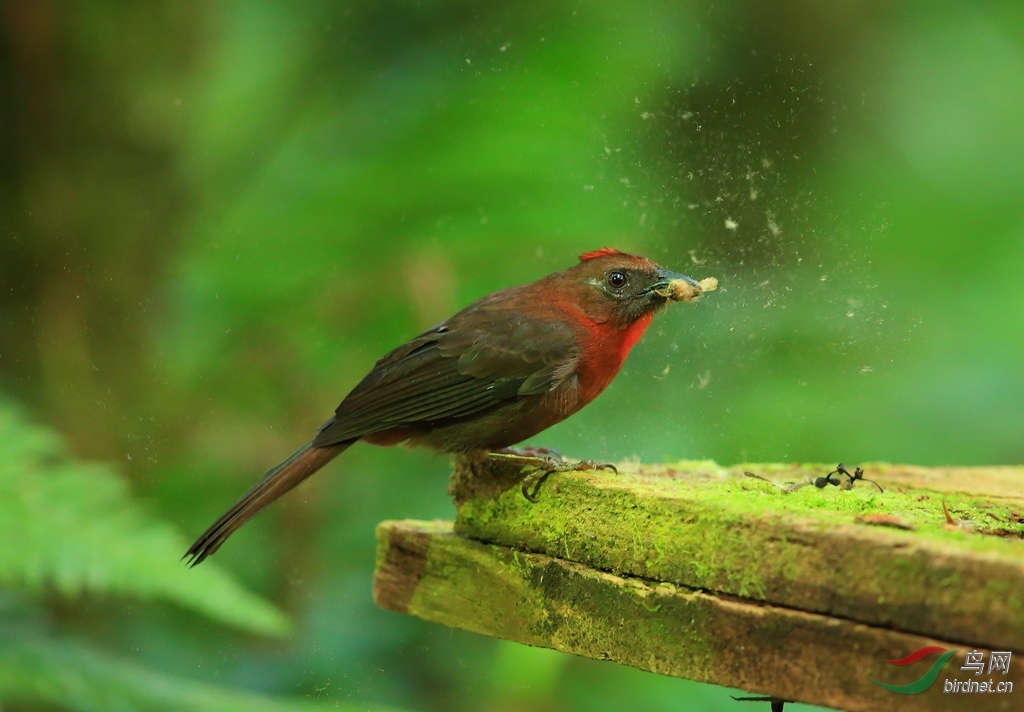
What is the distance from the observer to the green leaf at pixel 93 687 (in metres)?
3.41

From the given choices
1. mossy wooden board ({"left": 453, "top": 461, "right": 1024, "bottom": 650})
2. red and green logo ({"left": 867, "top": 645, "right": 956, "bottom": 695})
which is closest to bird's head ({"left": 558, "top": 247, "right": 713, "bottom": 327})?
mossy wooden board ({"left": 453, "top": 461, "right": 1024, "bottom": 650})

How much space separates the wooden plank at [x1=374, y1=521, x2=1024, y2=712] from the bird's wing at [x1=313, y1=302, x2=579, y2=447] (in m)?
0.36

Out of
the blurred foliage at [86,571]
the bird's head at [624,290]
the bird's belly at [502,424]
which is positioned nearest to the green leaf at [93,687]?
the blurred foliage at [86,571]

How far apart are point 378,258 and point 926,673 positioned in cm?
353

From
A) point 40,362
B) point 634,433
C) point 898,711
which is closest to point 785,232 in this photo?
point 634,433

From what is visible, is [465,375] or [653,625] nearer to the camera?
[653,625]

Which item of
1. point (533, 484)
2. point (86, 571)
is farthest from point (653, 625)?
point (86, 571)

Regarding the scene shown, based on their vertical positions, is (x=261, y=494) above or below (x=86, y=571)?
above

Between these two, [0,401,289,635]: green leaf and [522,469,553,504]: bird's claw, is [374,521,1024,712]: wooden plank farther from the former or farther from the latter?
[0,401,289,635]: green leaf

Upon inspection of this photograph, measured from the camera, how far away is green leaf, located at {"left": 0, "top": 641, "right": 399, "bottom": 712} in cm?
341

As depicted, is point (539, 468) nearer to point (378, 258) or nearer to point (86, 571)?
point (86, 571)

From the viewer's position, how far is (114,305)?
15.5 ft

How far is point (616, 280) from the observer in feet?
10.7

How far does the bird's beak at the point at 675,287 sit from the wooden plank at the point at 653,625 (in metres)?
0.96
